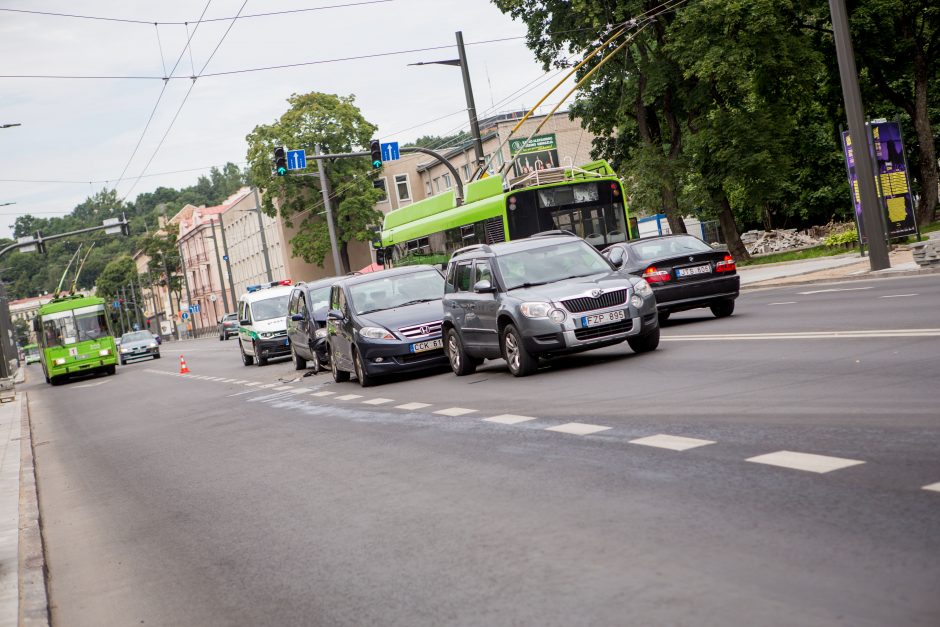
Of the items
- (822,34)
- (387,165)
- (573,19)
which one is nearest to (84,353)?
(573,19)

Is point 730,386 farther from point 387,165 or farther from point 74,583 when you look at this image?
point 387,165

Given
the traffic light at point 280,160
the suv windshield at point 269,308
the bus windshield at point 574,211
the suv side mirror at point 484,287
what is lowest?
the suv side mirror at point 484,287

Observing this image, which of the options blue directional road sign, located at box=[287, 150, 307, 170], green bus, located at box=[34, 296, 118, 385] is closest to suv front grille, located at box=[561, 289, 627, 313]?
blue directional road sign, located at box=[287, 150, 307, 170]

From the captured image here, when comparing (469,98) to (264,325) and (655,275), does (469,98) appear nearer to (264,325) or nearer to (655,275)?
(264,325)

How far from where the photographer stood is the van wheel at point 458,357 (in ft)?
56.3

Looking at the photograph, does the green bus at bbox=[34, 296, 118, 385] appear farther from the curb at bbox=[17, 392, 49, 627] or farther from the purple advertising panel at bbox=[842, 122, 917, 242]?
the curb at bbox=[17, 392, 49, 627]

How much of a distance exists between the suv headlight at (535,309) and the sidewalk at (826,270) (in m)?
11.0

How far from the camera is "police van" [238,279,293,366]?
3281 cm

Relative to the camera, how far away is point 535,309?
14664mm

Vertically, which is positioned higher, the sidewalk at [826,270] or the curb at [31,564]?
the sidewalk at [826,270]

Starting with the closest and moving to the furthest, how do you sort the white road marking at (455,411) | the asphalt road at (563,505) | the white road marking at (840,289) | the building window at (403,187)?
the asphalt road at (563,505) < the white road marking at (455,411) < the white road marking at (840,289) < the building window at (403,187)

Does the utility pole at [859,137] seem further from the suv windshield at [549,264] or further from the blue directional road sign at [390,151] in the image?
the blue directional road sign at [390,151]

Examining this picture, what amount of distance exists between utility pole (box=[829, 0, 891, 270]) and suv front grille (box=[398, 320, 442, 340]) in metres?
9.87

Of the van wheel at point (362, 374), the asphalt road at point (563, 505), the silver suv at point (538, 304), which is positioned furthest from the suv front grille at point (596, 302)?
the van wheel at point (362, 374)
